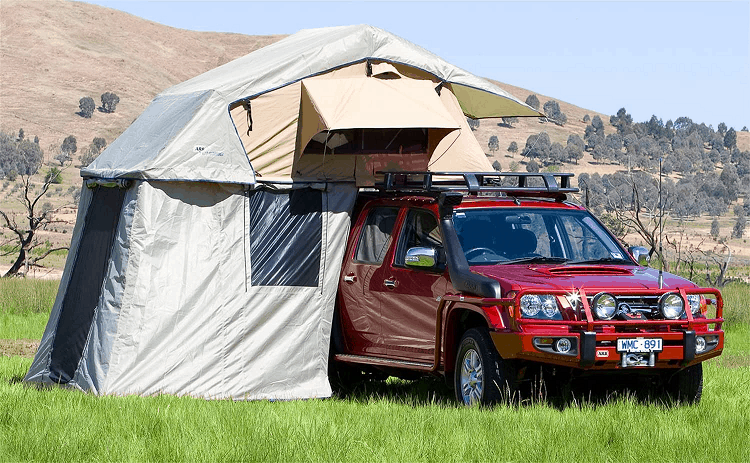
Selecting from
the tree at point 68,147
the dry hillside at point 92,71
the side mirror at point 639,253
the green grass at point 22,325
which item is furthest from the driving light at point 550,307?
the tree at point 68,147

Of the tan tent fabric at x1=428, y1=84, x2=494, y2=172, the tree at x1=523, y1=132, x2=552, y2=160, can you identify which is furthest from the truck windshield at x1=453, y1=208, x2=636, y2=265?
the tree at x1=523, y1=132, x2=552, y2=160

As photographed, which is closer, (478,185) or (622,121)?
(478,185)

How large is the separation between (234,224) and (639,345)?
396 centimetres

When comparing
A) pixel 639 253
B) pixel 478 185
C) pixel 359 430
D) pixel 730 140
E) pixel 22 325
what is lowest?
pixel 22 325

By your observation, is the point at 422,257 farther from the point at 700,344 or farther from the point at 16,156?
the point at 16,156

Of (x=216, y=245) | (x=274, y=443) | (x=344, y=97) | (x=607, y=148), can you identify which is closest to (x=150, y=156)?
(x=216, y=245)

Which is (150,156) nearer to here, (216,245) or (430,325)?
(216,245)

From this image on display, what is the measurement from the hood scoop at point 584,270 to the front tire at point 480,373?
0.69m

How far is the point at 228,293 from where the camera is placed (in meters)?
10.6

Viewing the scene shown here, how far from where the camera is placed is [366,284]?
10.7m

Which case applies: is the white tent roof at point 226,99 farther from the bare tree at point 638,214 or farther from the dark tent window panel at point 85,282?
the bare tree at point 638,214

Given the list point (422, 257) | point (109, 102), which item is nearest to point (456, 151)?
point (422, 257)

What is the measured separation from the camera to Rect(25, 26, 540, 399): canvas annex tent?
1020cm

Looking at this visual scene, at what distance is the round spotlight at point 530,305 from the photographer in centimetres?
857
